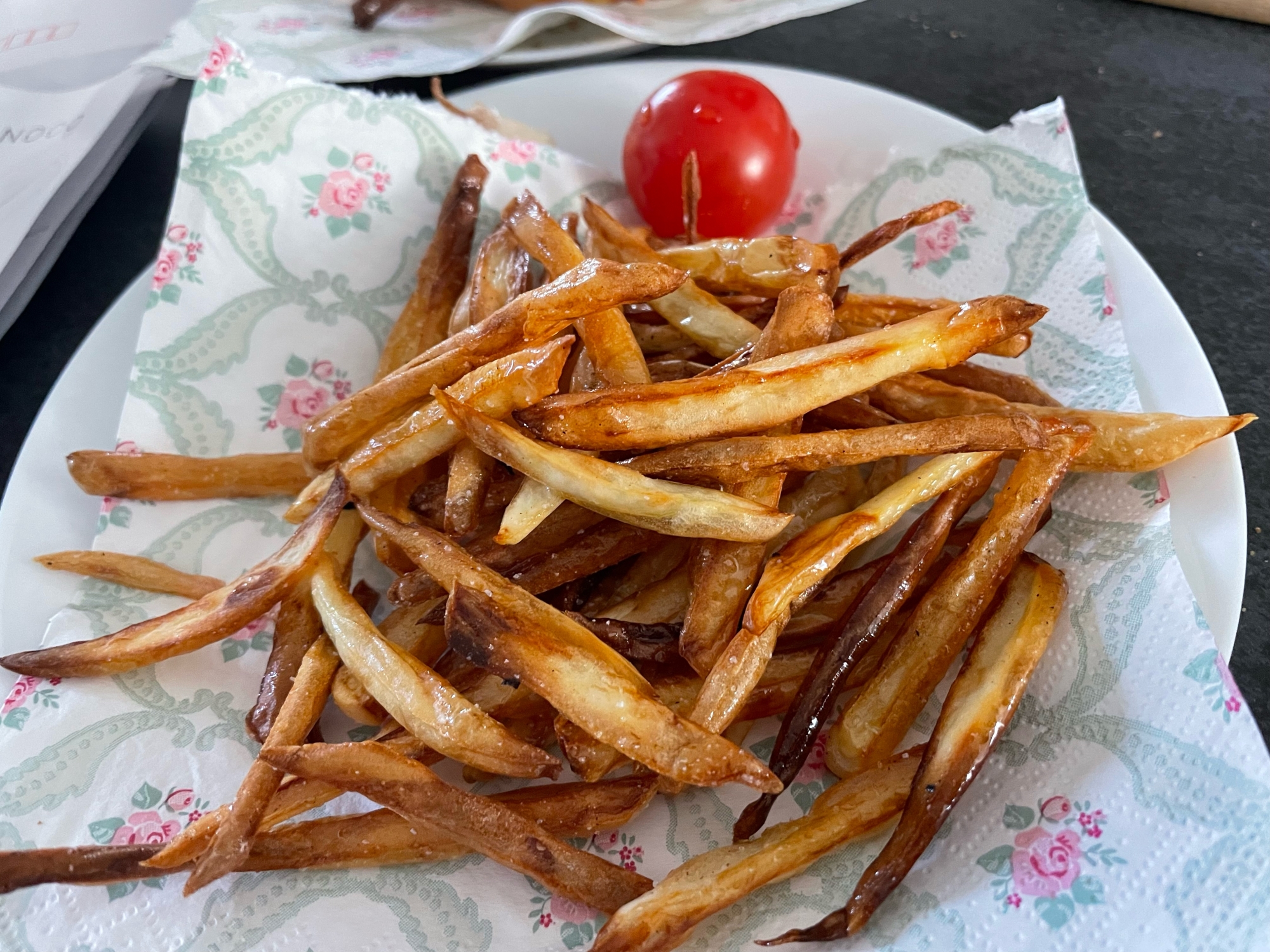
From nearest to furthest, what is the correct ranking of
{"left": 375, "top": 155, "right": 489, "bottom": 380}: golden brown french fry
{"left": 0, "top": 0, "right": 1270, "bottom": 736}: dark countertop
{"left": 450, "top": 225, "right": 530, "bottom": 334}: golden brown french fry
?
1. {"left": 450, "top": 225, "right": 530, "bottom": 334}: golden brown french fry
2. {"left": 375, "top": 155, "right": 489, "bottom": 380}: golden brown french fry
3. {"left": 0, "top": 0, "right": 1270, "bottom": 736}: dark countertop

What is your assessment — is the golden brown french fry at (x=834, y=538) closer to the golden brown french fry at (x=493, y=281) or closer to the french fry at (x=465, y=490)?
the french fry at (x=465, y=490)

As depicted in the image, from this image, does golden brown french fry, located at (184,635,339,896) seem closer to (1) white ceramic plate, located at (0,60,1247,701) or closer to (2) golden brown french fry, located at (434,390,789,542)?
(2) golden brown french fry, located at (434,390,789,542)

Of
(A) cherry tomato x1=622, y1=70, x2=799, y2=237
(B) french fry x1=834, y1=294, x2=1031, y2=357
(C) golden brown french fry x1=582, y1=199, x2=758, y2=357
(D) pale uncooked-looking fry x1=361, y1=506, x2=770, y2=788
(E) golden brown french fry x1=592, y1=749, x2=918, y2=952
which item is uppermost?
(A) cherry tomato x1=622, y1=70, x2=799, y2=237

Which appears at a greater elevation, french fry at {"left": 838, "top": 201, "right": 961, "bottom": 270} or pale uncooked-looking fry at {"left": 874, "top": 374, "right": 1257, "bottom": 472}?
french fry at {"left": 838, "top": 201, "right": 961, "bottom": 270}

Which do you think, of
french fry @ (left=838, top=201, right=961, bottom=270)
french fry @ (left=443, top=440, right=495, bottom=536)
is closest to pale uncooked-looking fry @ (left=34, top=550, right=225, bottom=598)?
french fry @ (left=443, top=440, right=495, bottom=536)

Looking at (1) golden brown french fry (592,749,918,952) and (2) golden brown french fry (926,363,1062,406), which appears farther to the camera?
(2) golden brown french fry (926,363,1062,406)

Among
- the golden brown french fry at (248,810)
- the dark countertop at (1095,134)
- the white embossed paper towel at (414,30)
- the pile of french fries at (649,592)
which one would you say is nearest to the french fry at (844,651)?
the pile of french fries at (649,592)

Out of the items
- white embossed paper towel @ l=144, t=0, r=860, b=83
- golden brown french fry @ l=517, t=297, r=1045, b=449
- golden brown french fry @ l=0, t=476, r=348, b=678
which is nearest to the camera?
golden brown french fry @ l=517, t=297, r=1045, b=449

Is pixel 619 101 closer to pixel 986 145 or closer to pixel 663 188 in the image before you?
pixel 663 188
